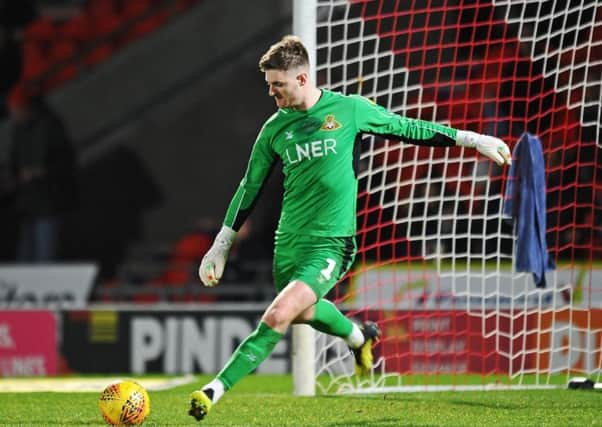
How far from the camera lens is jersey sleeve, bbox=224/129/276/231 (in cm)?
667

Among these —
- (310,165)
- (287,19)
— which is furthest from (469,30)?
(287,19)

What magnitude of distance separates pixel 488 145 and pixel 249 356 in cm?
172

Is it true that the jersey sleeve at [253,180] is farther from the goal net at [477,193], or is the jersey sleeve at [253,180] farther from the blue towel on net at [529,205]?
the blue towel on net at [529,205]

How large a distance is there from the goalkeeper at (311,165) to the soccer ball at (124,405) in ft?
2.60

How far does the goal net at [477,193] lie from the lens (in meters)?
8.49

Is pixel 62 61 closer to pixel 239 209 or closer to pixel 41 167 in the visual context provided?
pixel 41 167

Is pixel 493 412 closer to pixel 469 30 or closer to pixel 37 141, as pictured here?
pixel 469 30

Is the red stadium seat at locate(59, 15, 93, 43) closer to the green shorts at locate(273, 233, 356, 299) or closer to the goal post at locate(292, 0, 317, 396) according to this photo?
the goal post at locate(292, 0, 317, 396)

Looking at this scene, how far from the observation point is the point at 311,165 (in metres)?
6.50

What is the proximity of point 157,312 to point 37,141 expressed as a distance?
108 inches

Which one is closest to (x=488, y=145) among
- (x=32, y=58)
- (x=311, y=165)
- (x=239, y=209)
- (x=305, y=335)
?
(x=311, y=165)

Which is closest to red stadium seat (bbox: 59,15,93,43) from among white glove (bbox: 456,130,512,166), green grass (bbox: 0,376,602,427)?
green grass (bbox: 0,376,602,427)

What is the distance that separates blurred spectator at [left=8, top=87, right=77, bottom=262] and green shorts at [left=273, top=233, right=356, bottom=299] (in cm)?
656

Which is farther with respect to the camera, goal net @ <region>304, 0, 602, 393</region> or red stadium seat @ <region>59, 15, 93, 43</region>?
red stadium seat @ <region>59, 15, 93, 43</region>
